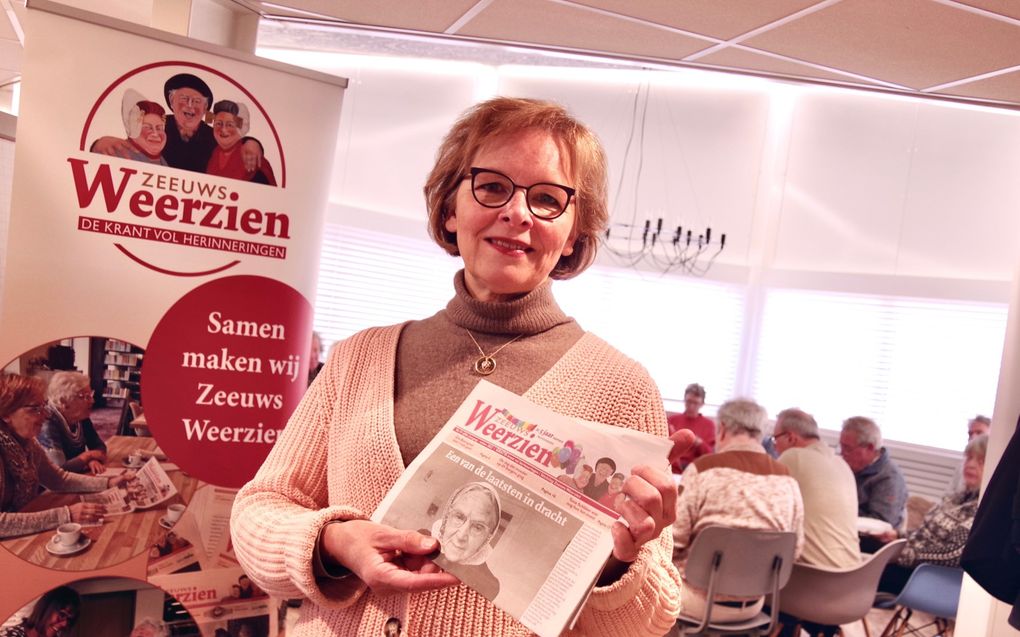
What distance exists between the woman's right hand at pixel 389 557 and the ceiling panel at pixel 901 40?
238 cm

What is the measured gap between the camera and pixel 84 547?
2.34 meters

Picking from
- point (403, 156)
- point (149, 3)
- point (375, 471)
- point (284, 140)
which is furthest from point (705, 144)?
point (375, 471)

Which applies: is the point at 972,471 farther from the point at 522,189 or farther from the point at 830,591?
the point at 522,189

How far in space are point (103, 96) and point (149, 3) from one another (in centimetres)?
204

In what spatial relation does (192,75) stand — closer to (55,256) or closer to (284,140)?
(284,140)

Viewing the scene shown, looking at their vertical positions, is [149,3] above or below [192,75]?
A: above

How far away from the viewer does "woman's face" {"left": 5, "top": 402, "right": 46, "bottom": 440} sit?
2.27 metres

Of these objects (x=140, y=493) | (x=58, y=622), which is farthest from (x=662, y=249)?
(x=58, y=622)

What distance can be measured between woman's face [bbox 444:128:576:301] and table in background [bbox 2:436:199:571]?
Answer: 1.48m

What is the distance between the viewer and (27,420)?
2.29 metres

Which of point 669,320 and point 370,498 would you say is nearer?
point 370,498

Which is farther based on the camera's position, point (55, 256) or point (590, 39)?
point (590, 39)

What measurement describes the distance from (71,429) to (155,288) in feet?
1.46

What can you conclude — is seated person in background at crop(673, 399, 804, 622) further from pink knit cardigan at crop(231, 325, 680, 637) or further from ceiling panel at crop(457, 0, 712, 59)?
pink knit cardigan at crop(231, 325, 680, 637)
